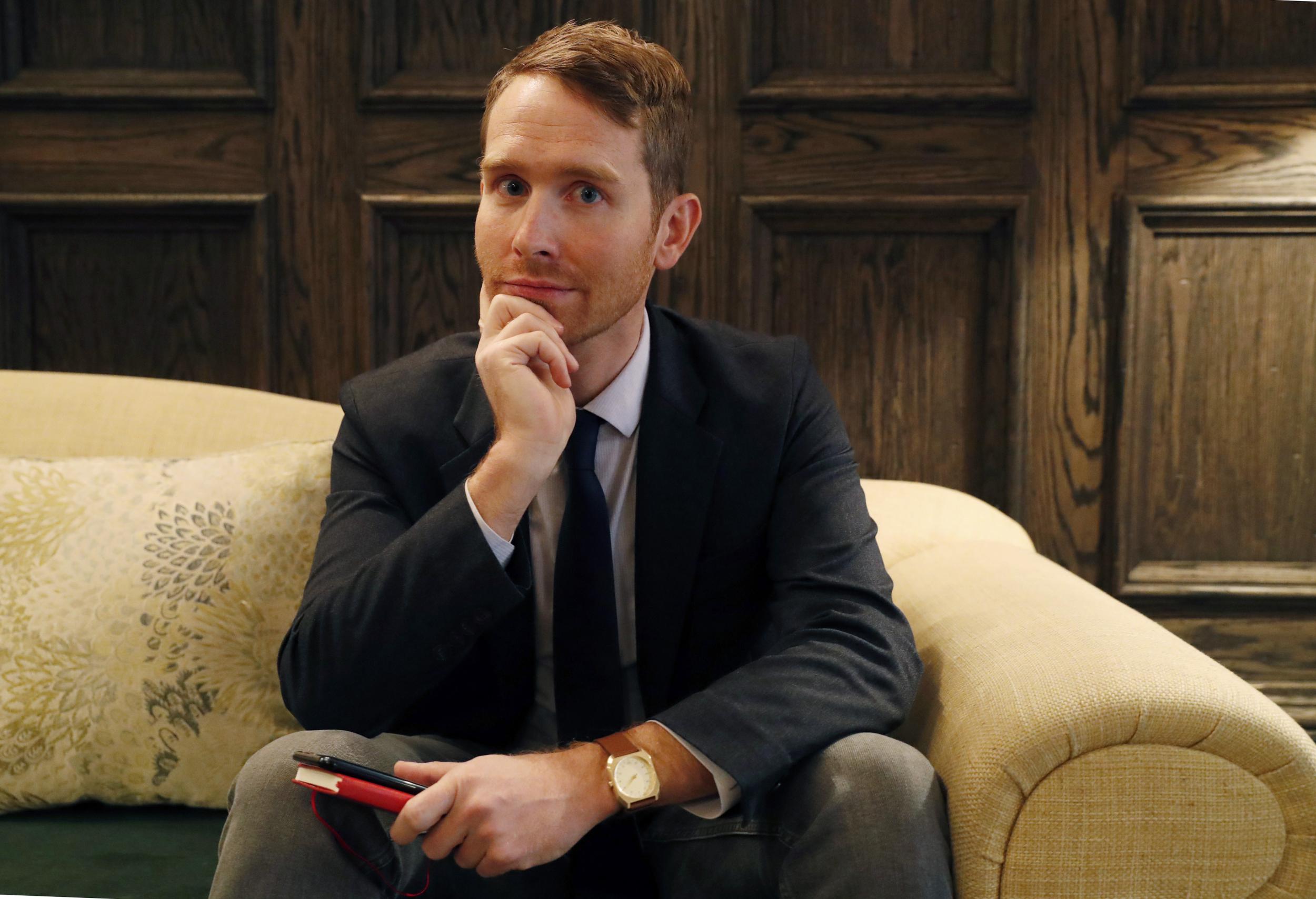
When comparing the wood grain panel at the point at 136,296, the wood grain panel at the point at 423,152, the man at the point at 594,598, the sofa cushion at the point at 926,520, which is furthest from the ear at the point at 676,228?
the wood grain panel at the point at 136,296

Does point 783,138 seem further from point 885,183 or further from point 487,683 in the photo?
point 487,683

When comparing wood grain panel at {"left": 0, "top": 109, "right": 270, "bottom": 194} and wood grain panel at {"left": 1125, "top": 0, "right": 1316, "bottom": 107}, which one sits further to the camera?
wood grain panel at {"left": 0, "top": 109, "right": 270, "bottom": 194}

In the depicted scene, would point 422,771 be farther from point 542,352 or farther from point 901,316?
point 901,316

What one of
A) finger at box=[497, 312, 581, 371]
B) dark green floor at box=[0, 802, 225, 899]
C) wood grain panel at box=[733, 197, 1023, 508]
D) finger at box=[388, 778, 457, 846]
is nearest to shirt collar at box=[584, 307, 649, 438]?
finger at box=[497, 312, 581, 371]

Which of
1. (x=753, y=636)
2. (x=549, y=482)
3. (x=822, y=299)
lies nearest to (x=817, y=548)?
(x=753, y=636)

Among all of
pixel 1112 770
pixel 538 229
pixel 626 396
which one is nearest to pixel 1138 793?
pixel 1112 770

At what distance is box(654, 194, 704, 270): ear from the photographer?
53.2 inches

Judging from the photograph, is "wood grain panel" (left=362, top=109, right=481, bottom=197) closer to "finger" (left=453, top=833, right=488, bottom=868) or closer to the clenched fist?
the clenched fist

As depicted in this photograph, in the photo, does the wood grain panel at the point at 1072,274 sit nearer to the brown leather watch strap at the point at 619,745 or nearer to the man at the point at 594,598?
the man at the point at 594,598

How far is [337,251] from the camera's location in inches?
82.3

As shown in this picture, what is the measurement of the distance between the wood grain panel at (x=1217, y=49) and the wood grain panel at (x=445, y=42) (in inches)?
33.7

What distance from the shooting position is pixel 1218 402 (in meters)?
2.03

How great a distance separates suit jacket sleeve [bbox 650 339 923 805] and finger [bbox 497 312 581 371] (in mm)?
281

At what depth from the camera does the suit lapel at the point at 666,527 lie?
126 centimetres
